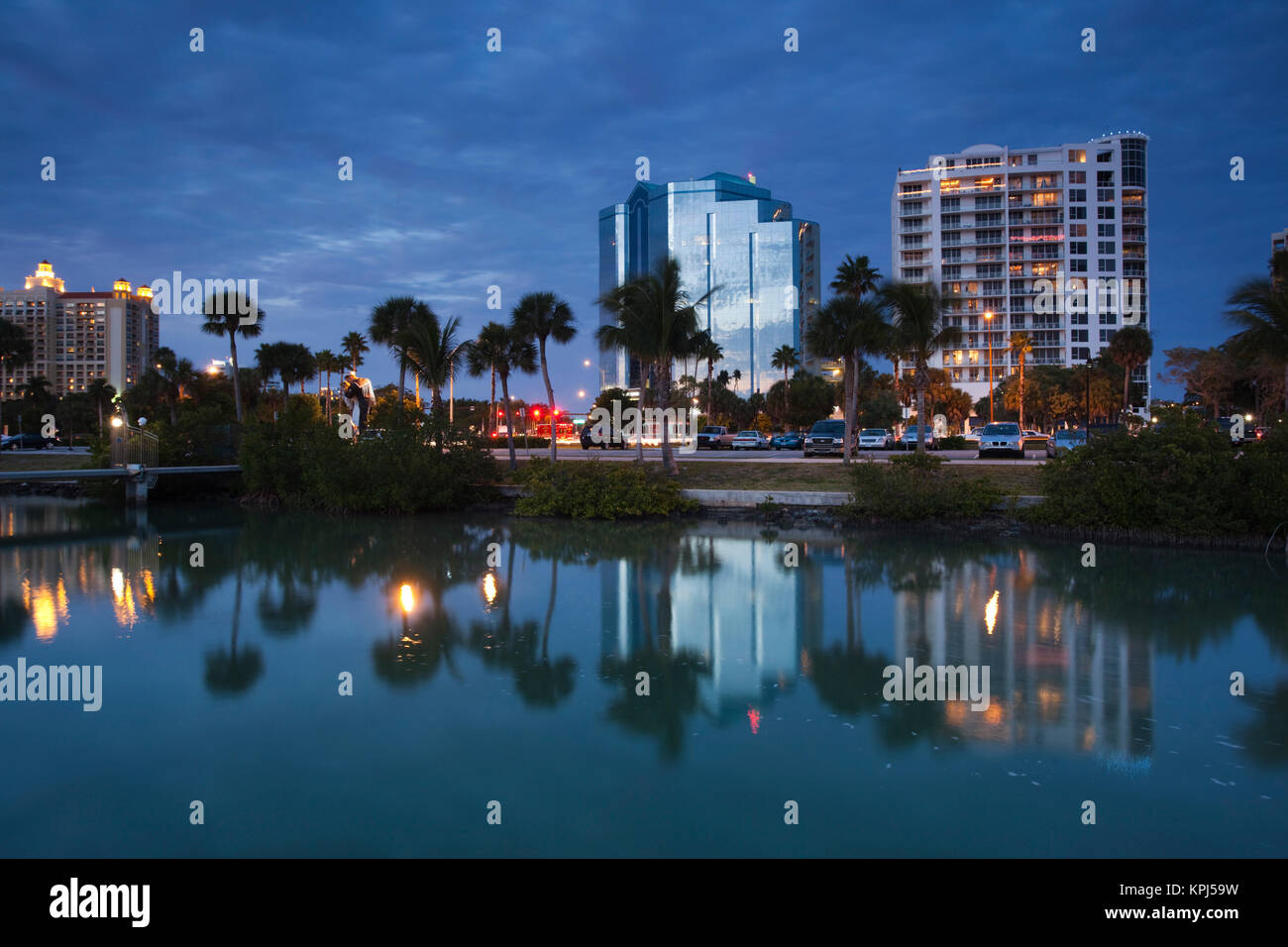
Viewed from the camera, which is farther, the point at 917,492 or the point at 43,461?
the point at 43,461

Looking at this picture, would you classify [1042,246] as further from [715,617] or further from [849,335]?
[715,617]

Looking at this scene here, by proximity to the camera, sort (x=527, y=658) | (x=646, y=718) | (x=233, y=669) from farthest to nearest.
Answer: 1. (x=527, y=658)
2. (x=233, y=669)
3. (x=646, y=718)

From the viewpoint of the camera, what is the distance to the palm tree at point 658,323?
31.6 metres

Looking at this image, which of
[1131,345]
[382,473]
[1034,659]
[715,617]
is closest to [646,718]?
[715,617]

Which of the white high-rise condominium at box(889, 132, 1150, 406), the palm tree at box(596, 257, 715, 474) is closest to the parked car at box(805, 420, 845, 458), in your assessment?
the palm tree at box(596, 257, 715, 474)

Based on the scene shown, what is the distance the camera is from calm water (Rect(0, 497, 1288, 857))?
6188mm

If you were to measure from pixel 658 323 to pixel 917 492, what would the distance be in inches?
459

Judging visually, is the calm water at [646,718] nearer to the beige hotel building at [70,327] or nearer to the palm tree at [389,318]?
the palm tree at [389,318]

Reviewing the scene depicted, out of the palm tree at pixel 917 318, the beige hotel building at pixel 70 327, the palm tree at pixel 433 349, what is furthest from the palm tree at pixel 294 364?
the beige hotel building at pixel 70 327

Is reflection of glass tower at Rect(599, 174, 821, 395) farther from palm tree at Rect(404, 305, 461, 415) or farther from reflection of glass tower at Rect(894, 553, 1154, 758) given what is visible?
reflection of glass tower at Rect(894, 553, 1154, 758)

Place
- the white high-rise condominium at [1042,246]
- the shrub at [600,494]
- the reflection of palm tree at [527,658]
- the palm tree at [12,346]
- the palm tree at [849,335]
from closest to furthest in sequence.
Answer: the reflection of palm tree at [527,658]
the shrub at [600,494]
the palm tree at [849,335]
the palm tree at [12,346]
the white high-rise condominium at [1042,246]

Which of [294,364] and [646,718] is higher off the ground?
[294,364]

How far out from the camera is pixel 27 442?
64.2 m

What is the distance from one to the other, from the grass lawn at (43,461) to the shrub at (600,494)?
2709 centimetres
